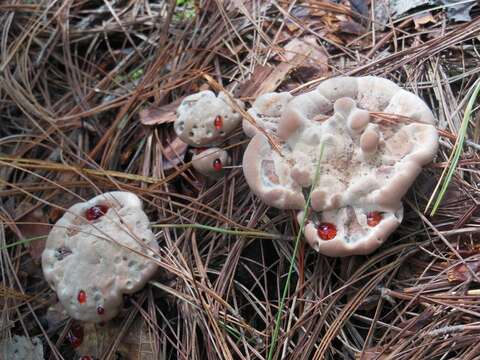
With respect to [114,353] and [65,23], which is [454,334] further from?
[65,23]

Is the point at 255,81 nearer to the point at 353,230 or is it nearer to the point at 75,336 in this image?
the point at 353,230

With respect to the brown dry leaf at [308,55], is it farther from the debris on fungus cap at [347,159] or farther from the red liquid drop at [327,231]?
the red liquid drop at [327,231]

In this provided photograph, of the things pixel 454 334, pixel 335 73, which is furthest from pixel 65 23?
pixel 454 334

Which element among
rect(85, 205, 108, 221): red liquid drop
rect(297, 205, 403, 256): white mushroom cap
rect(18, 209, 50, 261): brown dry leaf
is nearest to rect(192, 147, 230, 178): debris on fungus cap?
rect(85, 205, 108, 221): red liquid drop

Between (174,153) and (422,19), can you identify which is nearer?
(422,19)

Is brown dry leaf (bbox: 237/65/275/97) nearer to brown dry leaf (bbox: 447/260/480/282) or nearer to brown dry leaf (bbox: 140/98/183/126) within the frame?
brown dry leaf (bbox: 140/98/183/126)

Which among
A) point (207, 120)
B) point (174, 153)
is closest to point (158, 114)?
point (174, 153)

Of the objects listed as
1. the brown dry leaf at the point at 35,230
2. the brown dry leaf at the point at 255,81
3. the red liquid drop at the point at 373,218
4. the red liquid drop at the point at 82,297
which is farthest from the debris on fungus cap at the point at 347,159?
the brown dry leaf at the point at 35,230
